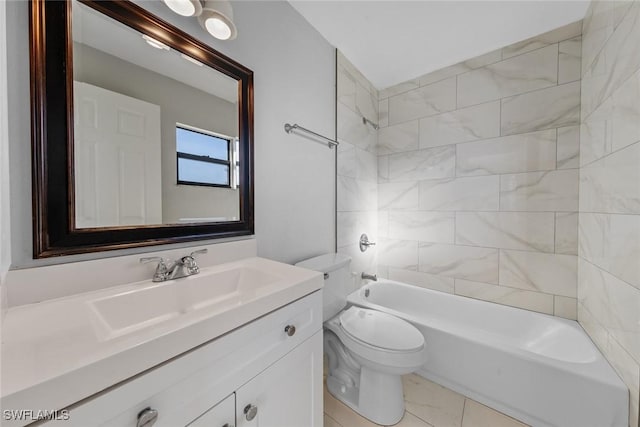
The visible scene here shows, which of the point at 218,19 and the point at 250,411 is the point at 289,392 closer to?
the point at 250,411

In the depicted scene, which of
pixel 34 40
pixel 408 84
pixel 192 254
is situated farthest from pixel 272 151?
pixel 408 84

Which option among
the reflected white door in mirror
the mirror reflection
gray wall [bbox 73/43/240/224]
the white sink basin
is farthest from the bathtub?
the reflected white door in mirror

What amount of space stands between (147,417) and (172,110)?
3.42ft

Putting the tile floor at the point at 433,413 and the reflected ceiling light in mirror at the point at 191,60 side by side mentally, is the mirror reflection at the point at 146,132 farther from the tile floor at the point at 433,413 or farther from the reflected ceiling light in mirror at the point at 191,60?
the tile floor at the point at 433,413

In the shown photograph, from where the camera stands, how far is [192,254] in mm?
972

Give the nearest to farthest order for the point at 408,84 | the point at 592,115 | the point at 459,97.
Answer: the point at 592,115 → the point at 459,97 → the point at 408,84

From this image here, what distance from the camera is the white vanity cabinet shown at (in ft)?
1.49

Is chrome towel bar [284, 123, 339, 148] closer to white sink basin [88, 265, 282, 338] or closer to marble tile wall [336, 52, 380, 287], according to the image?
marble tile wall [336, 52, 380, 287]

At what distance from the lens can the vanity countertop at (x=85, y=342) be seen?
371mm

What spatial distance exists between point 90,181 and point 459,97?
2.51 m

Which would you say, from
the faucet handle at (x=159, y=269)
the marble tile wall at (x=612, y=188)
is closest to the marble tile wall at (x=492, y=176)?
the marble tile wall at (x=612, y=188)

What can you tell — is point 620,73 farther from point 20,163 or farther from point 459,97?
point 20,163

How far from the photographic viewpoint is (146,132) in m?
0.92

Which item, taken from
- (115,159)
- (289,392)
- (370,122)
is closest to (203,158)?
(115,159)
